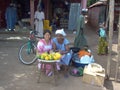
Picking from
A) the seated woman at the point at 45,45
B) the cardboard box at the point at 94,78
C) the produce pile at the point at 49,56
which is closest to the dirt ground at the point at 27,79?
the cardboard box at the point at 94,78

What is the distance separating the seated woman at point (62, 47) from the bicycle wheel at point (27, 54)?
1.32 m

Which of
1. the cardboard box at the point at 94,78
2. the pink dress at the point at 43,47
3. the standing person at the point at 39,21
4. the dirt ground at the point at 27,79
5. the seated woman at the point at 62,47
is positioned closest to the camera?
the dirt ground at the point at 27,79

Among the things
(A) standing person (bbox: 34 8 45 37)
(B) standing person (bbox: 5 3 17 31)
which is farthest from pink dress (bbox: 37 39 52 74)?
(B) standing person (bbox: 5 3 17 31)

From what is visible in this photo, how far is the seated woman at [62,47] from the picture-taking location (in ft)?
23.8

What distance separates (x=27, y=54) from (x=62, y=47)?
175cm

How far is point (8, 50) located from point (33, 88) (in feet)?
15.0

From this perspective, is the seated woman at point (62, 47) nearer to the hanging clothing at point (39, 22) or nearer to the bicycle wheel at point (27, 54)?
the bicycle wheel at point (27, 54)

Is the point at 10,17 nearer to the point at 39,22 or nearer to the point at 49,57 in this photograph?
the point at 39,22

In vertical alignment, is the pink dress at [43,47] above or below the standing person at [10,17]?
below

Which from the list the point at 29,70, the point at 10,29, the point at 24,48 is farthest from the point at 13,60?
the point at 10,29

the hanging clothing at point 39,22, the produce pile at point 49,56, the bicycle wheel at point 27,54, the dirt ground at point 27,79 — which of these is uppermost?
the hanging clothing at point 39,22

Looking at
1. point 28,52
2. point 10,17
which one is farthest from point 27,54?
point 10,17

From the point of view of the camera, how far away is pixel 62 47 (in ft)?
24.4

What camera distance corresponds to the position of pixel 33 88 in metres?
6.35
